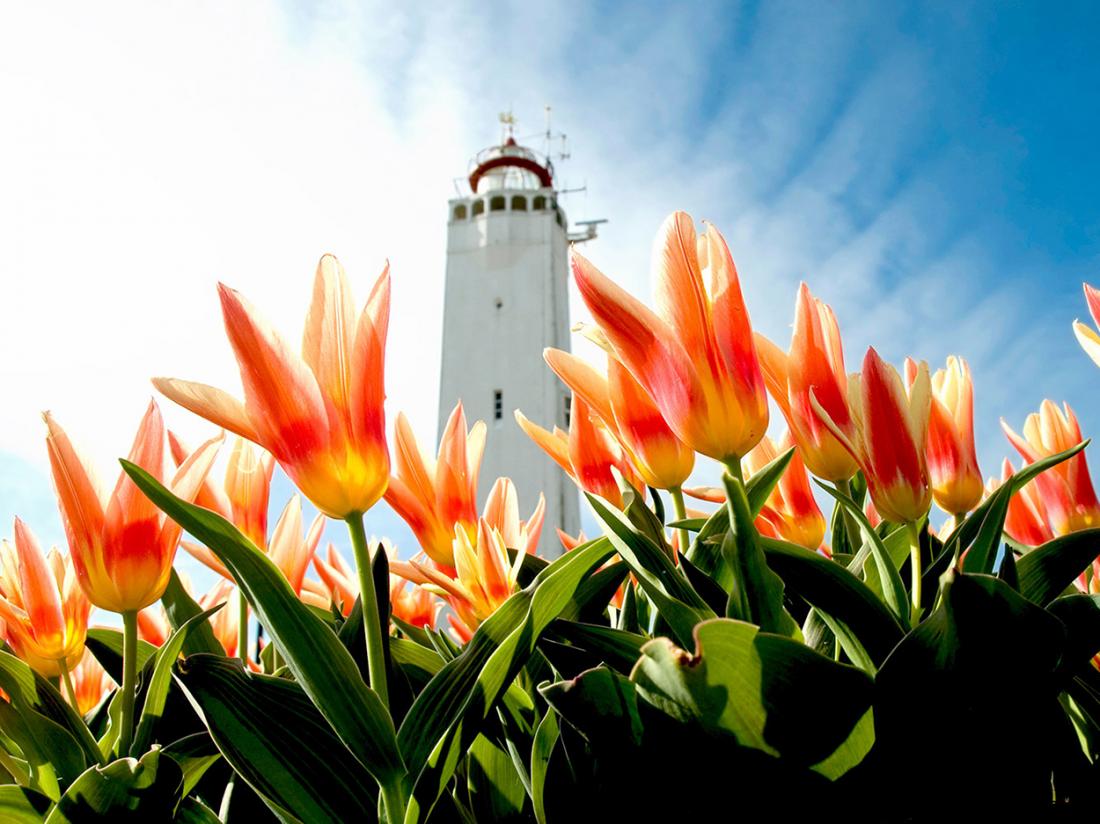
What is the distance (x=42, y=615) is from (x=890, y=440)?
2.09 ft

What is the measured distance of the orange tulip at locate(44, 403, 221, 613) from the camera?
53 cm

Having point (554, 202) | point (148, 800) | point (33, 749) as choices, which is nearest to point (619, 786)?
point (148, 800)

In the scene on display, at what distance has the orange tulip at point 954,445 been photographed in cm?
63

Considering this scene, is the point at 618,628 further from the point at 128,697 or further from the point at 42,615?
the point at 42,615

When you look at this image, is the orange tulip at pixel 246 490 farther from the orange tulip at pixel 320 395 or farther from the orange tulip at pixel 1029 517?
the orange tulip at pixel 1029 517

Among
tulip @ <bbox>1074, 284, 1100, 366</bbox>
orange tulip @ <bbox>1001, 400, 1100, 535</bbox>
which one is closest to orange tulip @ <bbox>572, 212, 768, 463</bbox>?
tulip @ <bbox>1074, 284, 1100, 366</bbox>

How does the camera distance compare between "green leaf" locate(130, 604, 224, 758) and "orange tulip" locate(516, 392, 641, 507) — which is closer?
"green leaf" locate(130, 604, 224, 758)

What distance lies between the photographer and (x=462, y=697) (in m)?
0.40

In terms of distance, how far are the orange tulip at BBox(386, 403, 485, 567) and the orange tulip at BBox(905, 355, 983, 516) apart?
1.16 ft

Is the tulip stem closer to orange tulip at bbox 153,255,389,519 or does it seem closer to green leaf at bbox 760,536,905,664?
orange tulip at bbox 153,255,389,519

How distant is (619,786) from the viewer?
0.38m

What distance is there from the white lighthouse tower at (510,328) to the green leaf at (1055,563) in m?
15.7

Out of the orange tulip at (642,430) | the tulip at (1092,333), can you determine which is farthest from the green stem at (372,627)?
the tulip at (1092,333)

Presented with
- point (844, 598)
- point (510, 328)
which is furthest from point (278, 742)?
point (510, 328)
